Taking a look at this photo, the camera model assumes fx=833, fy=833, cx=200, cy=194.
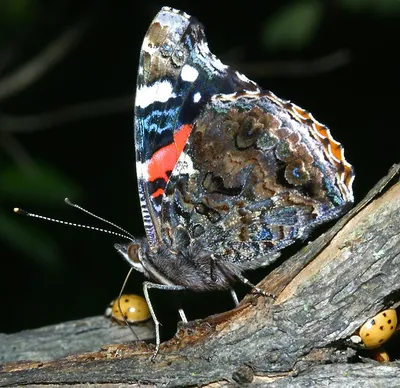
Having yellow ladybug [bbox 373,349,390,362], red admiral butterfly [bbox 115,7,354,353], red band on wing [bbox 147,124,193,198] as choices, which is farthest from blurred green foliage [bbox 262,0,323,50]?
yellow ladybug [bbox 373,349,390,362]

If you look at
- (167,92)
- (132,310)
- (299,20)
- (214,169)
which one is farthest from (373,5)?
(132,310)

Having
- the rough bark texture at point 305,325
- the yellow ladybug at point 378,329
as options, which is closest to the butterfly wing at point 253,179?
the rough bark texture at point 305,325

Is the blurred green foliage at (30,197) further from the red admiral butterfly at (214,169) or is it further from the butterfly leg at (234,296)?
the butterfly leg at (234,296)

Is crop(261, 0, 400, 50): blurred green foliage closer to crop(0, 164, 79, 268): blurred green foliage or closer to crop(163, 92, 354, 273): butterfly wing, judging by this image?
crop(163, 92, 354, 273): butterfly wing

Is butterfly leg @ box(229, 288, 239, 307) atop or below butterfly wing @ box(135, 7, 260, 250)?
below

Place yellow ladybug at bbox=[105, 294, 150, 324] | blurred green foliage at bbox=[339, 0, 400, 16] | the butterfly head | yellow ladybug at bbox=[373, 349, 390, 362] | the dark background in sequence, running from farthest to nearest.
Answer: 1. the dark background
2. blurred green foliage at bbox=[339, 0, 400, 16]
3. yellow ladybug at bbox=[105, 294, 150, 324]
4. the butterfly head
5. yellow ladybug at bbox=[373, 349, 390, 362]

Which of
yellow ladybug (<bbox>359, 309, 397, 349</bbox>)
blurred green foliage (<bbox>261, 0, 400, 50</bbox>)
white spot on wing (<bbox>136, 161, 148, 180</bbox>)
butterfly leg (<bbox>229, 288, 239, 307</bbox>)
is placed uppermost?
blurred green foliage (<bbox>261, 0, 400, 50</bbox>)
